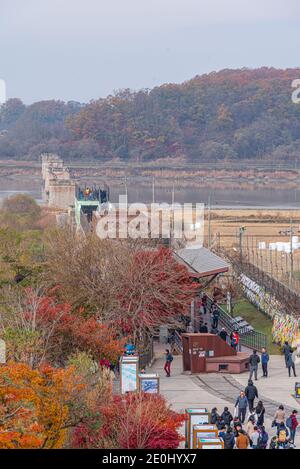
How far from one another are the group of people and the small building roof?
30.9 ft

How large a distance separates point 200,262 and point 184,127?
136 metres

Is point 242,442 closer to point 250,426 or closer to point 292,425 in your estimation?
point 250,426

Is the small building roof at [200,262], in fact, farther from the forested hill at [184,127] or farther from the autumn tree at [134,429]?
the forested hill at [184,127]

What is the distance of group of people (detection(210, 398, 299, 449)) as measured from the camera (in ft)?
60.0

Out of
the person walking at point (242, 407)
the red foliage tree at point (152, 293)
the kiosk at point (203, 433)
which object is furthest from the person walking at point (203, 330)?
the kiosk at point (203, 433)

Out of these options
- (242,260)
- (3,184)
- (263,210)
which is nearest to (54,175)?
(263,210)

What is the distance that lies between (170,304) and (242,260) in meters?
16.1

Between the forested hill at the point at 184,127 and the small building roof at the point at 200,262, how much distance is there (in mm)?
119834

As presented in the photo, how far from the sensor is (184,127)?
167625mm

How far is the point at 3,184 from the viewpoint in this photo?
14825cm

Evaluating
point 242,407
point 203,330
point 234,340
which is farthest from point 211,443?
→ point 203,330

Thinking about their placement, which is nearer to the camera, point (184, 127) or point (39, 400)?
point (39, 400)

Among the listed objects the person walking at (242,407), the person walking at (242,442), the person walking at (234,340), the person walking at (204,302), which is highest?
the person walking at (242,442)

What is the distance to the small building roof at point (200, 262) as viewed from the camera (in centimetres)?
3090
